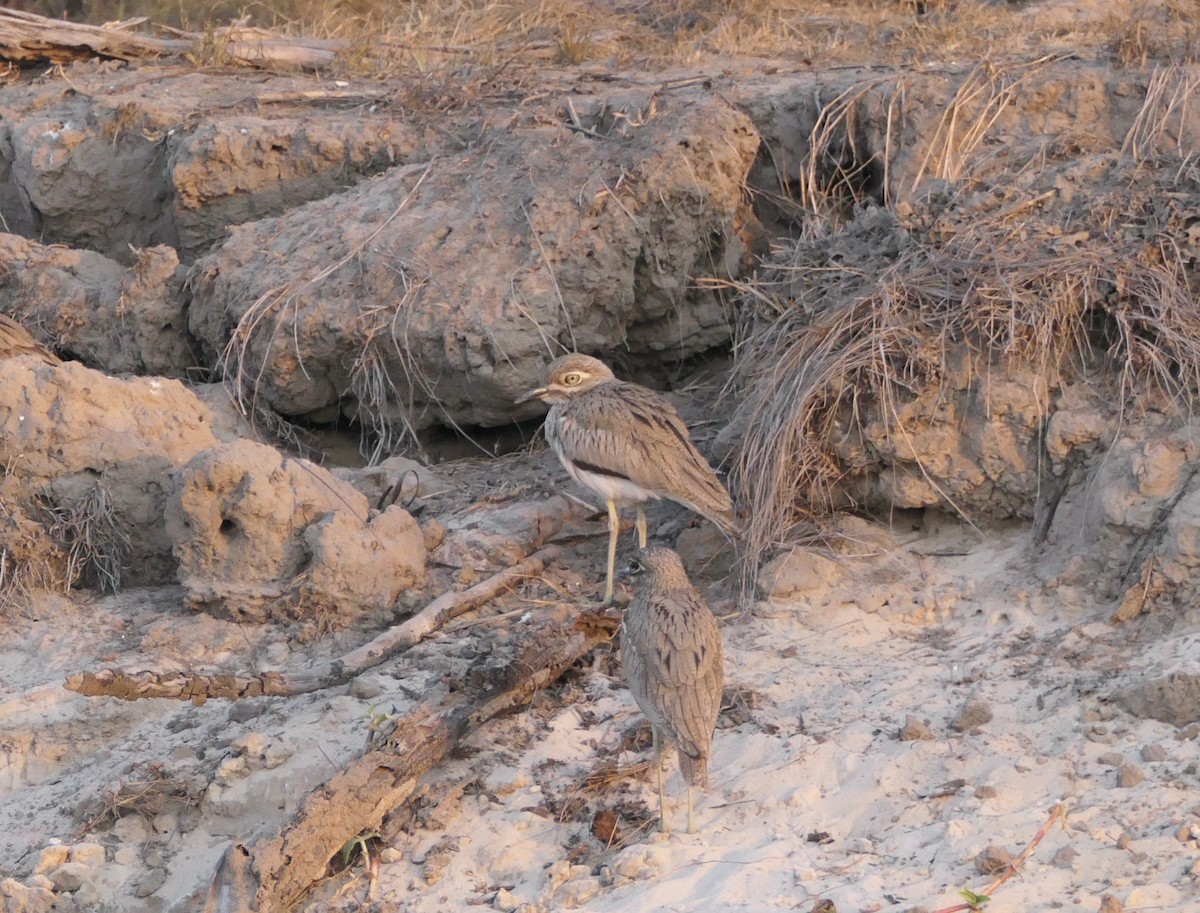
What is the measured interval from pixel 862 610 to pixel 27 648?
3.23 m

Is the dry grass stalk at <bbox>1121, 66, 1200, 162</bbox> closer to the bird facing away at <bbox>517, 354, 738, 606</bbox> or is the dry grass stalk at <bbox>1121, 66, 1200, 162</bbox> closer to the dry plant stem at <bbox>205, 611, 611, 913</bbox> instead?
the bird facing away at <bbox>517, 354, 738, 606</bbox>

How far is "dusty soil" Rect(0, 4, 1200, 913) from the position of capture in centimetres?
483

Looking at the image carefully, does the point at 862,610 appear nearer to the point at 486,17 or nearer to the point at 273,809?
the point at 273,809

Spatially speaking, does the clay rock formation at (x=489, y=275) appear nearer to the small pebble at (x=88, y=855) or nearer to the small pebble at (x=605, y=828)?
the small pebble at (x=605, y=828)

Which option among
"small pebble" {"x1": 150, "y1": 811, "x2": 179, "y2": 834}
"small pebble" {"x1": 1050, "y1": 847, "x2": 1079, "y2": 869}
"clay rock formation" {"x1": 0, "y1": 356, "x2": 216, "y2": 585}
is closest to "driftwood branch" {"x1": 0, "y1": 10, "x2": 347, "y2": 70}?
"clay rock formation" {"x1": 0, "y1": 356, "x2": 216, "y2": 585}

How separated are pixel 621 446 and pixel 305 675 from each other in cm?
153

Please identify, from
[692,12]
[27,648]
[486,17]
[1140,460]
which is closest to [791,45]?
[692,12]

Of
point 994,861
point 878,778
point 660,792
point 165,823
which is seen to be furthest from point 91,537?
point 994,861

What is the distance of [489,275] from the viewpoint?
23.8 feet

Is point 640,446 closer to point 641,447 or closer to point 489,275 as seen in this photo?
point 641,447

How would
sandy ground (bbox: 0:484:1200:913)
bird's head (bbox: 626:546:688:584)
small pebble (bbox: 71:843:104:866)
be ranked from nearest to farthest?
sandy ground (bbox: 0:484:1200:913), small pebble (bbox: 71:843:104:866), bird's head (bbox: 626:546:688:584)

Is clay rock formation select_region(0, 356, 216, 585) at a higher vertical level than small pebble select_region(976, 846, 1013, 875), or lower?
higher

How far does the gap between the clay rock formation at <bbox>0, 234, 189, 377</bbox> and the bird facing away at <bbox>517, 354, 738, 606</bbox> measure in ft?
7.71

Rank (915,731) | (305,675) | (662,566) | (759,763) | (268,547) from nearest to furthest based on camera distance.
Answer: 1. (915,731)
2. (759,763)
3. (662,566)
4. (305,675)
5. (268,547)
